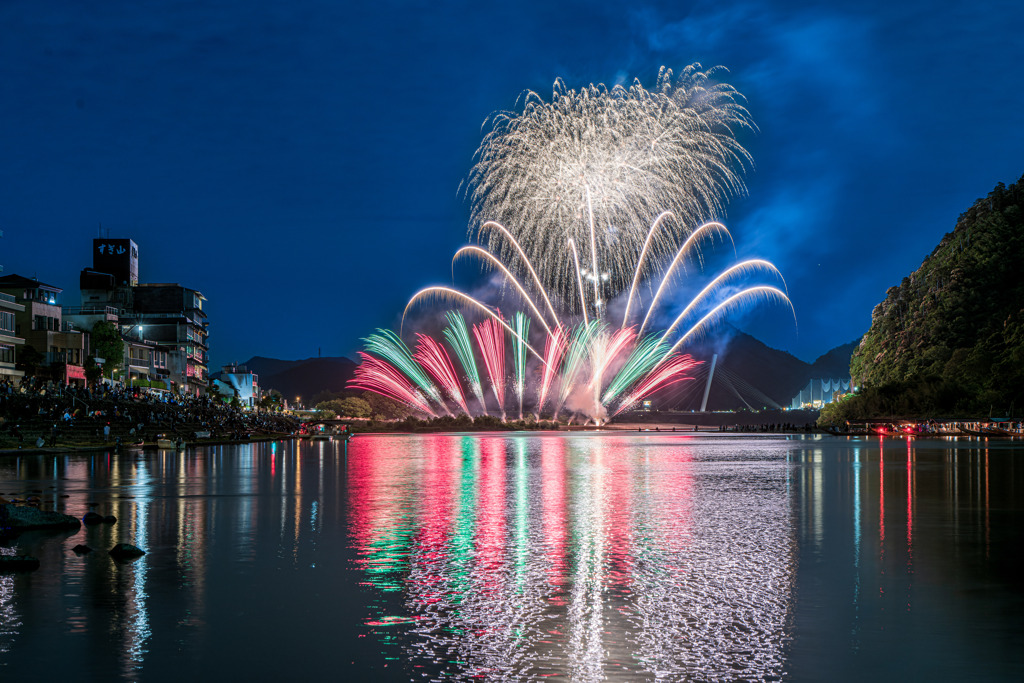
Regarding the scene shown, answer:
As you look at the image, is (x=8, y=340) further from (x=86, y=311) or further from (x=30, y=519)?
(x=30, y=519)

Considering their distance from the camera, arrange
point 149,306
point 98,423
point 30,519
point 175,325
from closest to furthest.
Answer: point 30,519 → point 98,423 → point 175,325 → point 149,306

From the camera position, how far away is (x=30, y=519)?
2483 cm

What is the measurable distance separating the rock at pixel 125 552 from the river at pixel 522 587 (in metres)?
0.49

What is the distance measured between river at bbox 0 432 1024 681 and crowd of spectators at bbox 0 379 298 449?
3237 cm

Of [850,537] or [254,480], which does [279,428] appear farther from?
[850,537]

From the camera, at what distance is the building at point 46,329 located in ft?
335

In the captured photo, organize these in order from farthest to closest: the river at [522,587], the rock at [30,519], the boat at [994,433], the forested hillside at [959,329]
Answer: the forested hillside at [959,329], the boat at [994,433], the rock at [30,519], the river at [522,587]

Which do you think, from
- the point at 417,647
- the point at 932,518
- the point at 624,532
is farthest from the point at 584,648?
the point at 932,518

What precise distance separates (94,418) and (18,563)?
59.1m

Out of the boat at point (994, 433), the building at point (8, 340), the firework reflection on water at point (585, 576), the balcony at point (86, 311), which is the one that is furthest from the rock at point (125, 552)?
the balcony at point (86, 311)

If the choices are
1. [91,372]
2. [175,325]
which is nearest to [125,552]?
[91,372]

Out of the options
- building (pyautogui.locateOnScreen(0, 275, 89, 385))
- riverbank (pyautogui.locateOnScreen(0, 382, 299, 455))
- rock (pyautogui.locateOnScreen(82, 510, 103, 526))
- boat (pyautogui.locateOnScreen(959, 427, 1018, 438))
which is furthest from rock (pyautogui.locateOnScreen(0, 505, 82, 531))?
boat (pyautogui.locateOnScreen(959, 427, 1018, 438))

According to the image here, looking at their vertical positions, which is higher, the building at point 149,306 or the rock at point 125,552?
the building at point 149,306

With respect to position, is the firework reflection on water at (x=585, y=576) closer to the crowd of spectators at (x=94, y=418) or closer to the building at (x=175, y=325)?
the crowd of spectators at (x=94, y=418)
